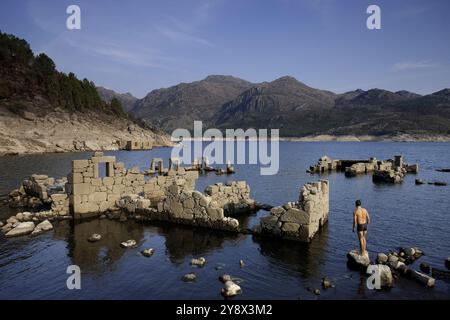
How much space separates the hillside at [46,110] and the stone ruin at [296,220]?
71057mm

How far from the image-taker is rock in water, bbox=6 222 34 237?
18828 mm

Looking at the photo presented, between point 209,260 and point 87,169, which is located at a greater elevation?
point 87,169

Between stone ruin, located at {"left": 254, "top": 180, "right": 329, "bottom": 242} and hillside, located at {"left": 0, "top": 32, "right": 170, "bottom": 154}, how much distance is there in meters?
71.1

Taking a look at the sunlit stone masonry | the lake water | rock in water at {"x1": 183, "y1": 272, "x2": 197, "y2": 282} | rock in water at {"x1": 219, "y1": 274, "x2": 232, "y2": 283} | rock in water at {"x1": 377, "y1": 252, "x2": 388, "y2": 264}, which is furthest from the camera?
the sunlit stone masonry

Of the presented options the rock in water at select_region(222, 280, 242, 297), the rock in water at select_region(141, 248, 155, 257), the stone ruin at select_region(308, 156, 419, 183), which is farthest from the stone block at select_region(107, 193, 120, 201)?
the stone ruin at select_region(308, 156, 419, 183)

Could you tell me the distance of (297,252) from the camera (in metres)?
16.7

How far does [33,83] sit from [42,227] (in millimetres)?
97596

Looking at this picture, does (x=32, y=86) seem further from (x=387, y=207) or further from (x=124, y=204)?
(x=387, y=207)

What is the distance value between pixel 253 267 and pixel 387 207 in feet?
54.7

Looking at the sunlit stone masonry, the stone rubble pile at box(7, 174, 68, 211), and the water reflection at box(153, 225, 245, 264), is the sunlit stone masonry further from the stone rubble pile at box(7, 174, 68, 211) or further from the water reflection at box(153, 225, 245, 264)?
the stone rubble pile at box(7, 174, 68, 211)

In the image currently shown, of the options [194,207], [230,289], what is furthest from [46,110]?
[230,289]

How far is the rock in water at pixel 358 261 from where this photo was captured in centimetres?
1455
